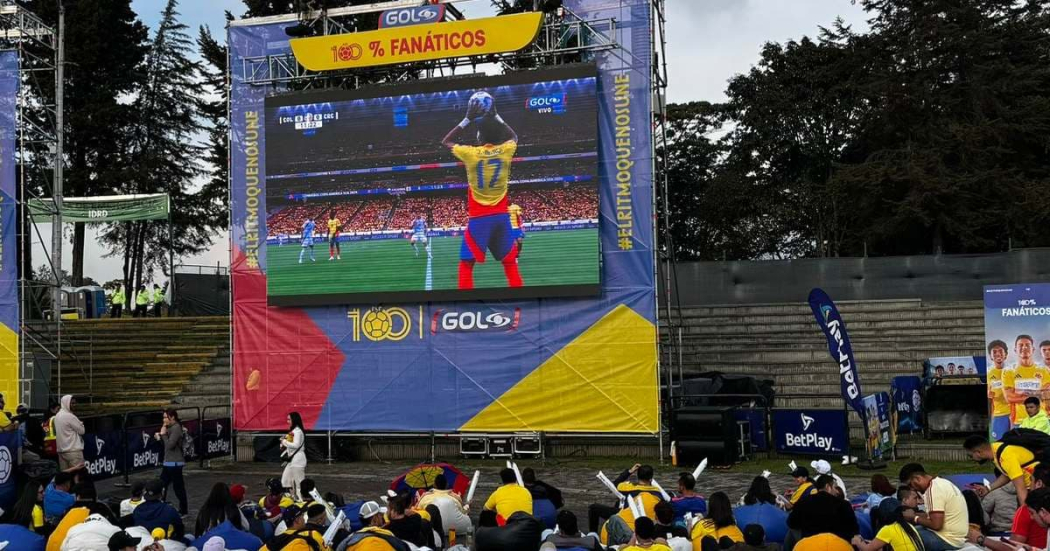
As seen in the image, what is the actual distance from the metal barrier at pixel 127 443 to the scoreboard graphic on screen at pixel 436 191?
3.43 meters

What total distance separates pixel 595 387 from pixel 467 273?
11.1ft

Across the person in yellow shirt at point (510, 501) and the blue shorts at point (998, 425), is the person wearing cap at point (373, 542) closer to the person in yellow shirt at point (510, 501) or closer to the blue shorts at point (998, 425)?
the person in yellow shirt at point (510, 501)

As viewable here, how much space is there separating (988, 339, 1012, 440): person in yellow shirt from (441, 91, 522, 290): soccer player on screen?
8.57 m

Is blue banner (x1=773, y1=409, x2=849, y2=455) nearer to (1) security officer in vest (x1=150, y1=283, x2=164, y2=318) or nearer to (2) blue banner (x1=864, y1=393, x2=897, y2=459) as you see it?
(2) blue banner (x1=864, y1=393, x2=897, y2=459)

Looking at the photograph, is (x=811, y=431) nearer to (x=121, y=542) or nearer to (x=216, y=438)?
(x=216, y=438)

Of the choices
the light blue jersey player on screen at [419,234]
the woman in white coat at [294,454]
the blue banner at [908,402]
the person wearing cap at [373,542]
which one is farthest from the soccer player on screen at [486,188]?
the person wearing cap at [373,542]

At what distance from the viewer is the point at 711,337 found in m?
29.4

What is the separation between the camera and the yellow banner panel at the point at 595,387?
20625 millimetres

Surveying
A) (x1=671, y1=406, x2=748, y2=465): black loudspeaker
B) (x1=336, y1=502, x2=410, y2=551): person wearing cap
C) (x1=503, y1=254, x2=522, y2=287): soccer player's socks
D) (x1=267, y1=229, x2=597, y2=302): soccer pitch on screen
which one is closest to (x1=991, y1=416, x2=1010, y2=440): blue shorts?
(x1=671, y1=406, x2=748, y2=465): black loudspeaker

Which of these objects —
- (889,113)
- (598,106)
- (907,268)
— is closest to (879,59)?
(889,113)

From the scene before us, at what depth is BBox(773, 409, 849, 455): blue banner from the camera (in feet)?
63.4

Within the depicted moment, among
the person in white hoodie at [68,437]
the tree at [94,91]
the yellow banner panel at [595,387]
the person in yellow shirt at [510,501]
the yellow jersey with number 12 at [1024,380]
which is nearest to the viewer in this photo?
the person in yellow shirt at [510,501]

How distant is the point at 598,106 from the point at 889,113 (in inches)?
940

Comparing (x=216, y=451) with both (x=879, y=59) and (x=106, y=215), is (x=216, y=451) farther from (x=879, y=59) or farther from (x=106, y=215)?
(x=879, y=59)
